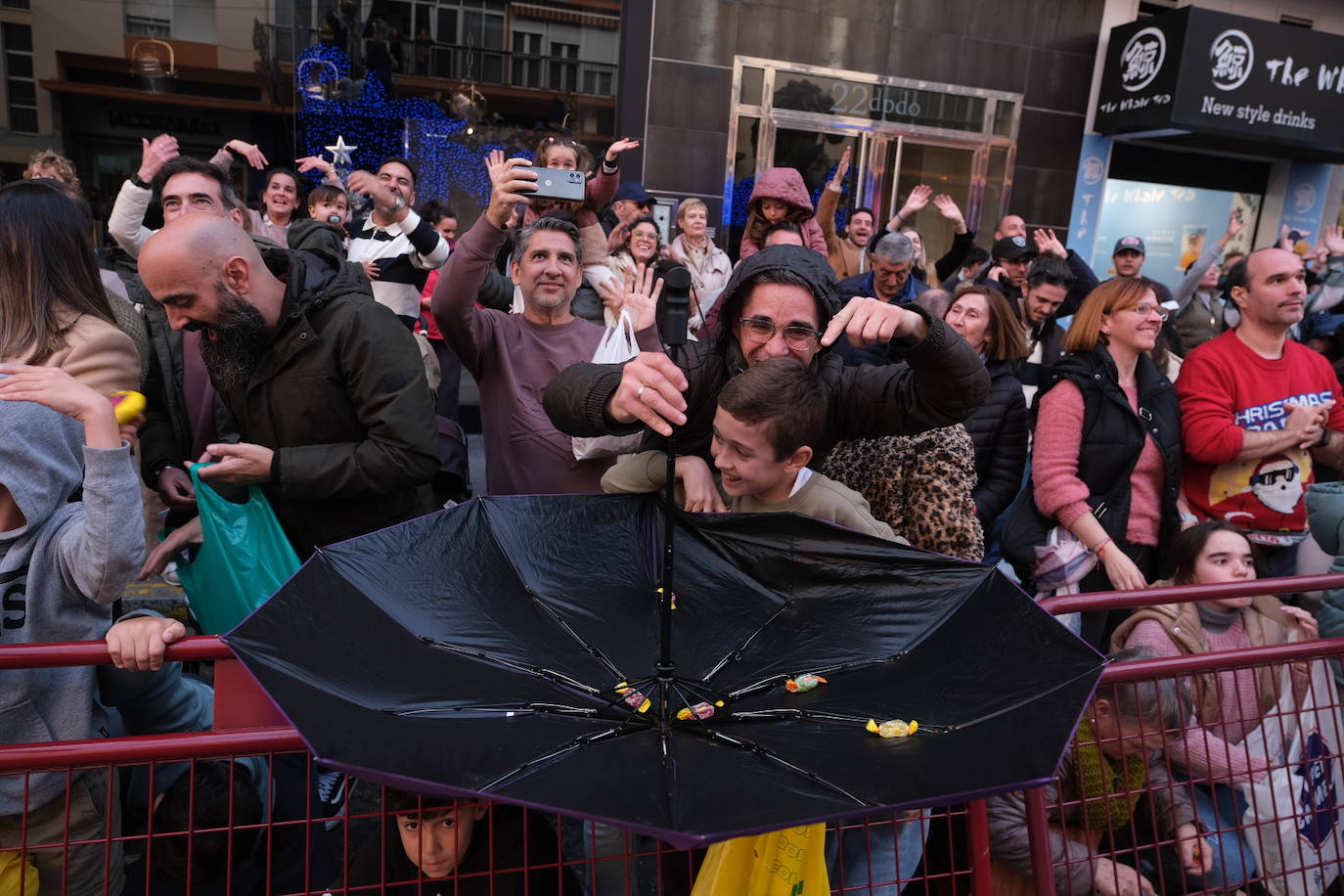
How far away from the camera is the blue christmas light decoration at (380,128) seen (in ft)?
29.8

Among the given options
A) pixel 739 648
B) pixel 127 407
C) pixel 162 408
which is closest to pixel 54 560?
pixel 127 407

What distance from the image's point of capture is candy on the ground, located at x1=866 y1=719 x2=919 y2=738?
1.57 meters

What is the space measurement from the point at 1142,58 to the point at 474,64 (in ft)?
25.6

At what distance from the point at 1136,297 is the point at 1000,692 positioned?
2.84 meters

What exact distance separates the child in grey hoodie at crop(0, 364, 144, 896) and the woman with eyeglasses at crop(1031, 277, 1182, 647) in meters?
3.22

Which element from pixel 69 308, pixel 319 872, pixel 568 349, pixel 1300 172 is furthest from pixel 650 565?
pixel 1300 172

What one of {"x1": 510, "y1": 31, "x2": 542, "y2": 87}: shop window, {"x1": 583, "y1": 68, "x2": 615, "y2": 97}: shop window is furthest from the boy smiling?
{"x1": 583, "y1": 68, "x2": 615, "y2": 97}: shop window

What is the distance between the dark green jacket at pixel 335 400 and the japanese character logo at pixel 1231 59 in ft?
37.7

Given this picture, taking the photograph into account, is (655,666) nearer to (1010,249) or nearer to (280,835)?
(280,835)

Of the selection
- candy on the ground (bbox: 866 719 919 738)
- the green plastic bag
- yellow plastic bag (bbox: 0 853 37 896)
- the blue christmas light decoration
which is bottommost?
yellow plastic bag (bbox: 0 853 37 896)

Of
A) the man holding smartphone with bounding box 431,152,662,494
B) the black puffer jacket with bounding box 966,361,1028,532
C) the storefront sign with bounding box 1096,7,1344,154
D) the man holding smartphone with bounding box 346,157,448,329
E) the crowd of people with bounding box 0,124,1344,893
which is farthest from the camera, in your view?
the storefront sign with bounding box 1096,7,1344,154

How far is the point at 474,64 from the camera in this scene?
9.55 m

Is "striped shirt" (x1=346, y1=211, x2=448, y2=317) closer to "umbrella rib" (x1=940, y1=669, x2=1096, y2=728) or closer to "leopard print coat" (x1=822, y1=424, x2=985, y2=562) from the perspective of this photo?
"leopard print coat" (x1=822, y1=424, x2=985, y2=562)

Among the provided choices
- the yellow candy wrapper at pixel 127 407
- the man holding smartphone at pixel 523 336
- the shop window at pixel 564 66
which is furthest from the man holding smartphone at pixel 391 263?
the shop window at pixel 564 66
